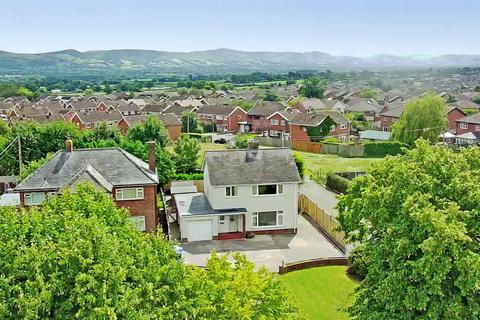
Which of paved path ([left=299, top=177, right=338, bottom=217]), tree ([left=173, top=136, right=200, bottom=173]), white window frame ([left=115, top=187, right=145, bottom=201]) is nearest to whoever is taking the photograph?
white window frame ([left=115, top=187, right=145, bottom=201])

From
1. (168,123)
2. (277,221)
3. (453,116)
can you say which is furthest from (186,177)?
(453,116)

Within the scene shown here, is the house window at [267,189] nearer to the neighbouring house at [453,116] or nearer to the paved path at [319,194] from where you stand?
the paved path at [319,194]

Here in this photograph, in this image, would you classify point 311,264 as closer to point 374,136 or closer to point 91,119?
point 374,136

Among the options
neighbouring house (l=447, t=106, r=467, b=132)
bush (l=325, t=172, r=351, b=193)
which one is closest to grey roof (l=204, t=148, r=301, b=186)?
bush (l=325, t=172, r=351, b=193)

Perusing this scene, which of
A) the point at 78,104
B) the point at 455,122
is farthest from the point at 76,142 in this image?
the point at 78,104

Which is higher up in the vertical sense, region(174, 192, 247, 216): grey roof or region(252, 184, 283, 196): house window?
region(252, 184, 283, 196): house window

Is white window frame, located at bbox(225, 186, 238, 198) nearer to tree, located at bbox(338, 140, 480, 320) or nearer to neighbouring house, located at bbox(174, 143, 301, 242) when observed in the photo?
neighbouring house, located at bbox(174, 143, 301, 242)

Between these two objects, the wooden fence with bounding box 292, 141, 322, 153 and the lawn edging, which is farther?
the wooden fence with bounding box 292, 141, 322, 153
